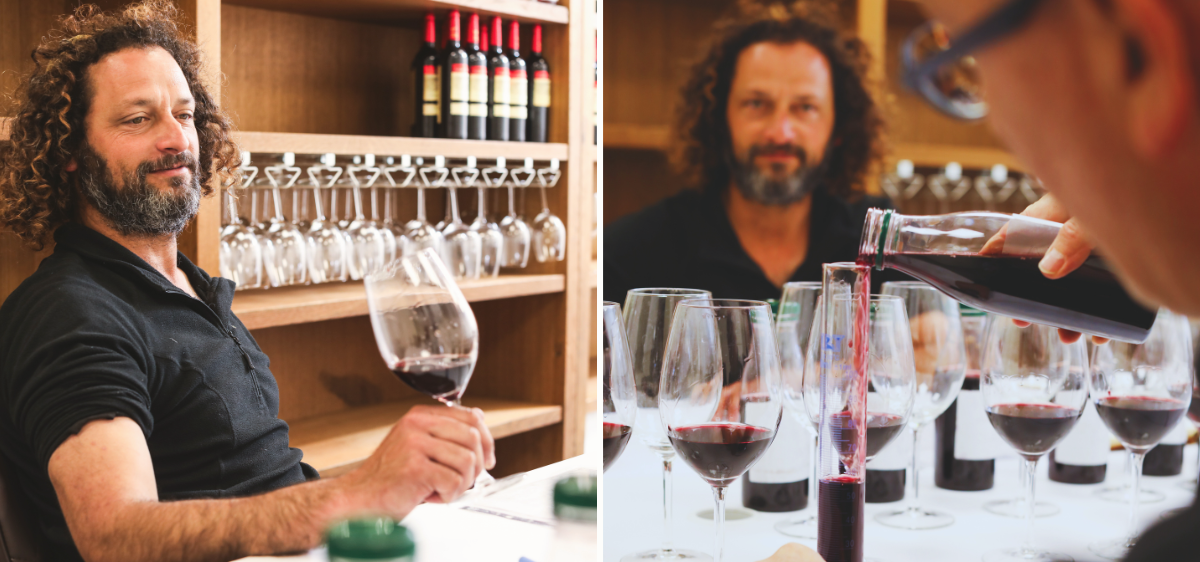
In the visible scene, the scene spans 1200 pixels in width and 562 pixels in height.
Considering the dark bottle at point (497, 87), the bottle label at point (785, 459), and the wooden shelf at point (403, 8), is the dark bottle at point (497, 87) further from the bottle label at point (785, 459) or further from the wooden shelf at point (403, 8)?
the bottle label at point (785, 459)

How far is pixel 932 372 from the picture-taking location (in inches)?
37.8

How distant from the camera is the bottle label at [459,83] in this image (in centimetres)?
220

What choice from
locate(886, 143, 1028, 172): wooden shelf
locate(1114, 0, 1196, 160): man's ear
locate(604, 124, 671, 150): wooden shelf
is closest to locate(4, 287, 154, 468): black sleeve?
locate(1114, 0, 1196, 160): man's ear

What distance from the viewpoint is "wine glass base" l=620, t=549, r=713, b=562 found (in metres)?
0.81

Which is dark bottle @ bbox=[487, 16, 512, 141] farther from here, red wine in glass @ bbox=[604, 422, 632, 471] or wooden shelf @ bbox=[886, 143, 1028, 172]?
red wine in glass @ bbox=[604, 422, 632, 471]

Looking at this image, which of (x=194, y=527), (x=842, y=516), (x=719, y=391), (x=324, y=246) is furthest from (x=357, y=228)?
(x=842, y=516)

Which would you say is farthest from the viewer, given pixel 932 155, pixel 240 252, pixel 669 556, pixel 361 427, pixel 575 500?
pixel 932 155

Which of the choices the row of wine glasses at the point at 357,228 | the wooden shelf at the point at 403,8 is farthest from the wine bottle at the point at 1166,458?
the wooden shelf at the point at 403,8

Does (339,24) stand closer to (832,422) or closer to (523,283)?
(523,283)

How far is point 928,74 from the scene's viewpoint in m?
0.21

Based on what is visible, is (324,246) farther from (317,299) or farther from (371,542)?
(371,542)

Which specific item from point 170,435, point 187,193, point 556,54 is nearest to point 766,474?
point 170,435

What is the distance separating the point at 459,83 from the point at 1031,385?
1617mm

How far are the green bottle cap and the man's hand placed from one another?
1.53 feet
